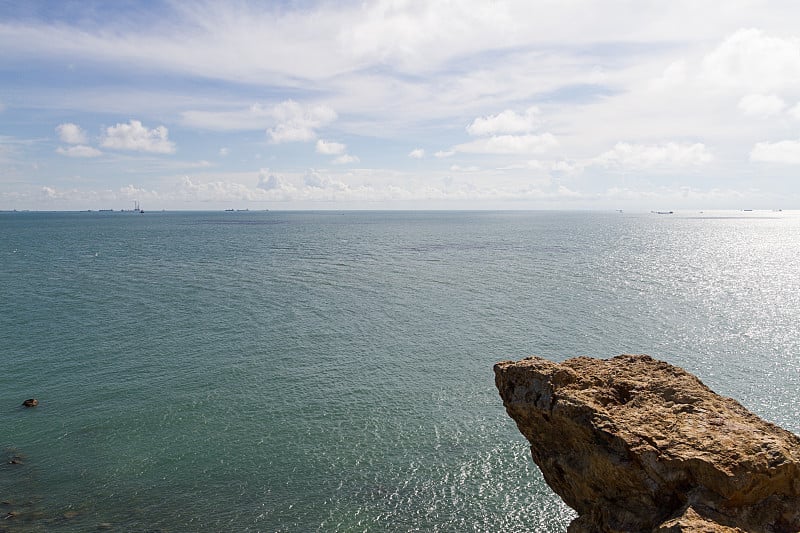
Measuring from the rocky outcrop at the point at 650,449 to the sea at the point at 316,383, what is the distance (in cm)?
1351

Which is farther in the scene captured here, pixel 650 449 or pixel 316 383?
pixel 316 383

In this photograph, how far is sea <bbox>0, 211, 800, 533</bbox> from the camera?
96.1 ft

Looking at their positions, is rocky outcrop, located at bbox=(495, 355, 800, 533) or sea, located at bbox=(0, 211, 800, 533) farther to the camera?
sea, located at bbox=(0, 211, 800, 533)

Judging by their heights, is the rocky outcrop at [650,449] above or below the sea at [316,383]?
above

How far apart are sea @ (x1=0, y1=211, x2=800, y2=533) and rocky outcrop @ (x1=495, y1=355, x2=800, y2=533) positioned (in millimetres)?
13509

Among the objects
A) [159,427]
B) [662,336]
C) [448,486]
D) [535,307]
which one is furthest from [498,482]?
[535,307]

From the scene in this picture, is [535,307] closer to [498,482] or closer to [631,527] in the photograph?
[498,482]

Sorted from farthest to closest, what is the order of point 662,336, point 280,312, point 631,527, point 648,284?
point 648,284 < point 280,312 < point 662,336 < point 631,527

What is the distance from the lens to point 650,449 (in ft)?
43.8

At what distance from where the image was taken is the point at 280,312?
2815 inches

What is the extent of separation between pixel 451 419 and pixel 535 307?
37.7 meters

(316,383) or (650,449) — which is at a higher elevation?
(650,449)

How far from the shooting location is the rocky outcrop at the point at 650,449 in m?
12.2

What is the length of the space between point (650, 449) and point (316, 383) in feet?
118
